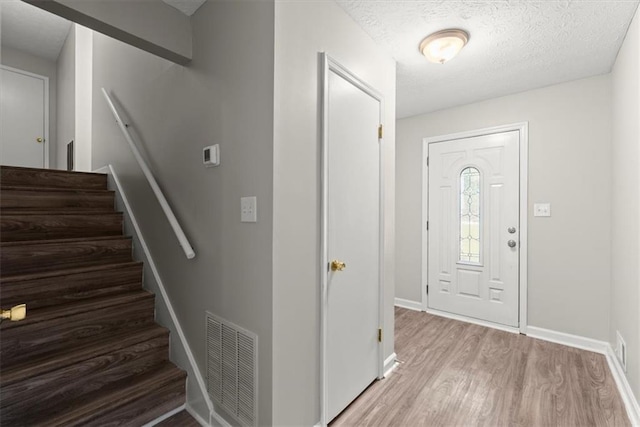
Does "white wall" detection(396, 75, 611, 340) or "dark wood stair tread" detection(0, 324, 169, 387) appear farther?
"white wall" detection(396, 75, 611, 340)

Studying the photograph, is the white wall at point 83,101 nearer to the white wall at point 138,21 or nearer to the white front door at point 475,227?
the white wall at point 138,21

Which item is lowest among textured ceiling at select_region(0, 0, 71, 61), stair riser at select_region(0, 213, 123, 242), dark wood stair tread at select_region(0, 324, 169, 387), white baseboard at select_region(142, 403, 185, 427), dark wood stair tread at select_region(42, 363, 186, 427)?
white baseboard at select_region(142, 403, 185, 427)

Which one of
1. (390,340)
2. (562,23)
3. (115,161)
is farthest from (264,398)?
(562,23)

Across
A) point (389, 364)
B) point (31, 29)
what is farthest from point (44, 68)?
point (389, 364)

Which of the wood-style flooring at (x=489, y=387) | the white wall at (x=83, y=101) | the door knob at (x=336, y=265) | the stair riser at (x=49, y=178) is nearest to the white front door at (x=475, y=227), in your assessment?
the wood-style flooring at (x=489, y=387)

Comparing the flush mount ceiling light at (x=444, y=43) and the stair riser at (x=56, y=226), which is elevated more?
the flush mount ceiling light at (x=444, y=43)

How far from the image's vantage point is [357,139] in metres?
1.93

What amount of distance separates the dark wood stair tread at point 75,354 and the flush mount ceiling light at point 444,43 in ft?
8.55

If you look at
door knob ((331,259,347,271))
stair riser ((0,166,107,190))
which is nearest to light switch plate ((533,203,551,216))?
door knob ((331,259,347,271))

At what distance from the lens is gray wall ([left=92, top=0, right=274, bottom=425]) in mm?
1408

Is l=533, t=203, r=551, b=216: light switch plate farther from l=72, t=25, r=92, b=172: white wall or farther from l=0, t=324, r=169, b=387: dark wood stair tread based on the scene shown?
l=72, t=25, r=92, b=172: white wall

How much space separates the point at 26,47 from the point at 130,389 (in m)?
4.59

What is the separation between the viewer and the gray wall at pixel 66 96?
3.48 meters

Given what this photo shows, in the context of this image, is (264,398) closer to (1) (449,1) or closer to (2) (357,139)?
(2) (357,139)
